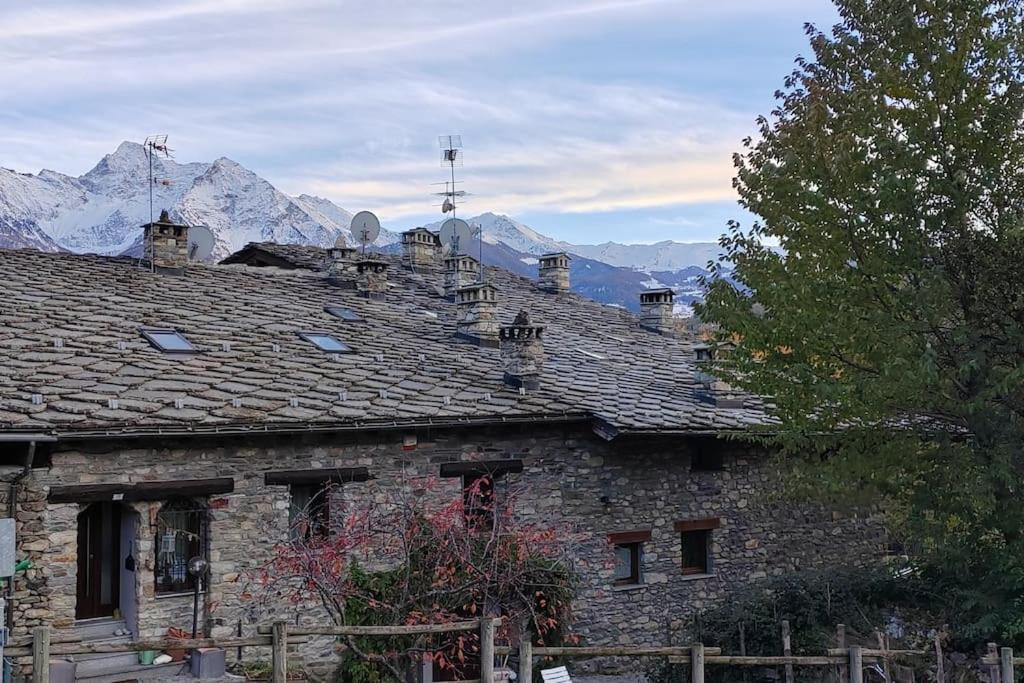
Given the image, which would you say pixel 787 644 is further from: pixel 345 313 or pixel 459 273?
pixel 459 273

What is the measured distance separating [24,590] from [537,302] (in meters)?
13.4

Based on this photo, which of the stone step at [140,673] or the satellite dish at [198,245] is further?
the satellite dish at [198,245]

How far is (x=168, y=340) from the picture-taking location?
1333 centimetres

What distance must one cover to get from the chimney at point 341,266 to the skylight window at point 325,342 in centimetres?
407

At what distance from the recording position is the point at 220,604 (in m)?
11.5

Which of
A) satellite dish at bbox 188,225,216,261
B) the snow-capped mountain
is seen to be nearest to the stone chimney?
satellite dish at bbox 188,225,216,261

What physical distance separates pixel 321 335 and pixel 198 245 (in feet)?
16.6

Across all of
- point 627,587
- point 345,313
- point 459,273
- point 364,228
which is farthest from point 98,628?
point 364,228

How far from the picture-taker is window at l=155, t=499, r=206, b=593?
11.6m

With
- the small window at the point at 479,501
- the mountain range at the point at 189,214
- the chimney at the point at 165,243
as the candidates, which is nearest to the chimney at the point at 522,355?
the small window at the point at 479,501

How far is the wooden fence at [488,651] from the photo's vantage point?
8.71 metres

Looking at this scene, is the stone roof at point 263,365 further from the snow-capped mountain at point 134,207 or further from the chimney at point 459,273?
the snow-capped mountain at point 134,207

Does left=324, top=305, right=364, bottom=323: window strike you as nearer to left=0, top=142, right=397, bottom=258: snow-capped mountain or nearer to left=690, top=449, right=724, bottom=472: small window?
left=690, top=449, right=724, bottom=472: small window

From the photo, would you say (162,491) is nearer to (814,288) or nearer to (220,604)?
(220,604)
